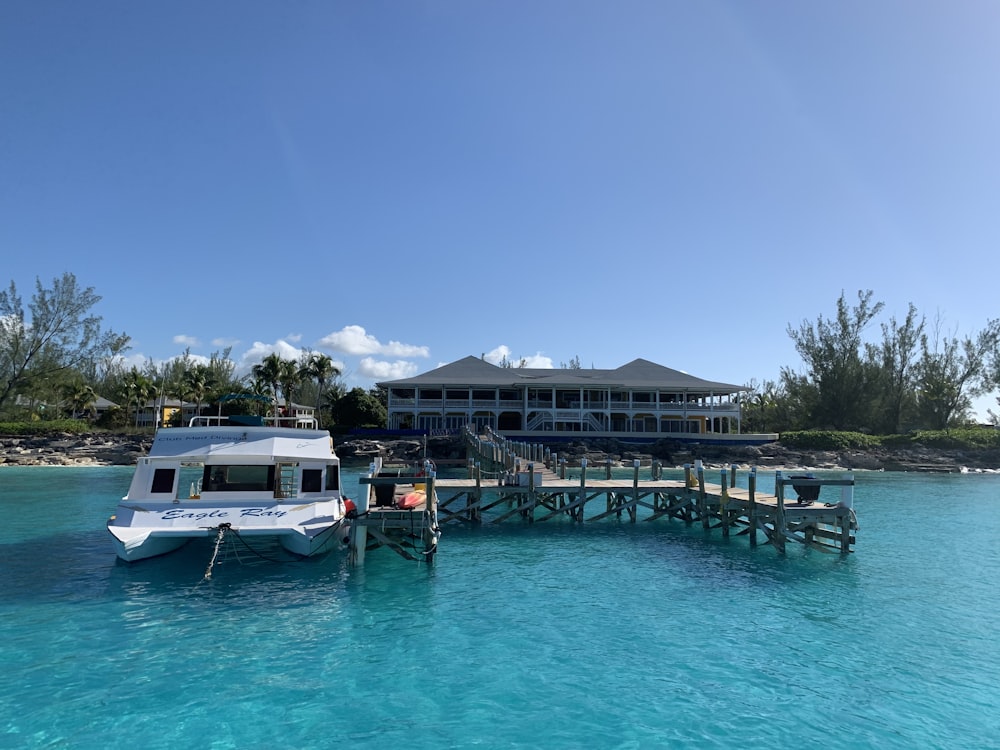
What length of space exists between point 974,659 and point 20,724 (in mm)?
14716

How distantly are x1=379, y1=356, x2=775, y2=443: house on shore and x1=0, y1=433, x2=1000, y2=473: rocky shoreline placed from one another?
7.03ft

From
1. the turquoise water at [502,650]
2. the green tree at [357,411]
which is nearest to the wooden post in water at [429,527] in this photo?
the turquoise water at [502,650]

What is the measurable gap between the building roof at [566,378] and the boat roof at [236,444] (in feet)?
143

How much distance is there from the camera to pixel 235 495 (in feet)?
59.6

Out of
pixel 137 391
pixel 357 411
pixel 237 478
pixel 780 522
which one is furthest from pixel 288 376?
pixel 780 522

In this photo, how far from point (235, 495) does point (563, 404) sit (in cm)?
5061

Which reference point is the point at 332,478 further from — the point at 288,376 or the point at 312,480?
the point at 288,376

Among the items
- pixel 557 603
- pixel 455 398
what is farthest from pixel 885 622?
pixel 455 398

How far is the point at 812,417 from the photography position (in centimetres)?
7844

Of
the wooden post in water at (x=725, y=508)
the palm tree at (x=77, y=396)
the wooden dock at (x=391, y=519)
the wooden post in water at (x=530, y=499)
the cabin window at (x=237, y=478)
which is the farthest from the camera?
the palm tree at (x=77, y=396)

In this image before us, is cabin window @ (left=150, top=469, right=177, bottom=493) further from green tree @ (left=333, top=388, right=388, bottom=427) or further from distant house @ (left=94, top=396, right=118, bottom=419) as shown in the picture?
distant house @ (left=94, top=396, right=118, bottom=419)

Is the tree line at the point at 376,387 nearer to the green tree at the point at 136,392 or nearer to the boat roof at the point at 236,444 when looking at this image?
the green tree at the point at 136,392

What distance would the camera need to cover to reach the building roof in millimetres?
62781

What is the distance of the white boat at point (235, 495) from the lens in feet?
52.6
